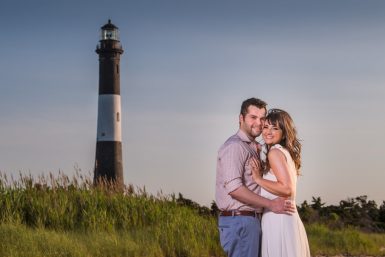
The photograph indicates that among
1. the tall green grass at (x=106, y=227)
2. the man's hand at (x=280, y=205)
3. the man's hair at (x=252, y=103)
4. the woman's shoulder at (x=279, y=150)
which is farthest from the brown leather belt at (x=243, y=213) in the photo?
the tall green grass at (x=106, y=227)

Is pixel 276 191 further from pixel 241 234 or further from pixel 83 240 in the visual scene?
pixel 83 240

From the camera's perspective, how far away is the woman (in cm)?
420

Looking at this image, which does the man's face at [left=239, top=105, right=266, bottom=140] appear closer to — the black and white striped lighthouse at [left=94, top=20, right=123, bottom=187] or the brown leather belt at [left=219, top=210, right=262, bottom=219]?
the brown leather belt at [left=219, top=210, right=262, bottom=219]

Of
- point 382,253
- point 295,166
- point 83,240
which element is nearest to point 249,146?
point 295,166

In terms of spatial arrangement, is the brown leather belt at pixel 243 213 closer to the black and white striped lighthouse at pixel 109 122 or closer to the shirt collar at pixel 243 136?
the shirt collar at pixel 243 136

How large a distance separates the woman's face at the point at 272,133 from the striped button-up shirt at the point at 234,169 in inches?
5.4

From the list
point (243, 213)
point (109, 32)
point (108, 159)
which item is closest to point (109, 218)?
point (243, 213)

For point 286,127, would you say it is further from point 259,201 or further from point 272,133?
point 259,201

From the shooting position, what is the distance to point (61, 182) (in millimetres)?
14523

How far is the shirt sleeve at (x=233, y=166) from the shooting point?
4.20m

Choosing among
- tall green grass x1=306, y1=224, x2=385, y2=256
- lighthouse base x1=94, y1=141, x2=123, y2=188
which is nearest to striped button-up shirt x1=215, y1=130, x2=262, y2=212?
tall green grass x1=306, y1=224, x2=385, y2=256

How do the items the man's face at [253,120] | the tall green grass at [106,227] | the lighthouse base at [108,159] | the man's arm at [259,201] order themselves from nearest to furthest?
1. the man's arm at [259,201]
2. the man's face at [253,120]
3. the tall green grass at [106,227]
4. the lighthouse base at [108,159]

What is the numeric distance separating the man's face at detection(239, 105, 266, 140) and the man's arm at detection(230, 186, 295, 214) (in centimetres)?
40

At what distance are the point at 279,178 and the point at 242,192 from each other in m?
0.26
